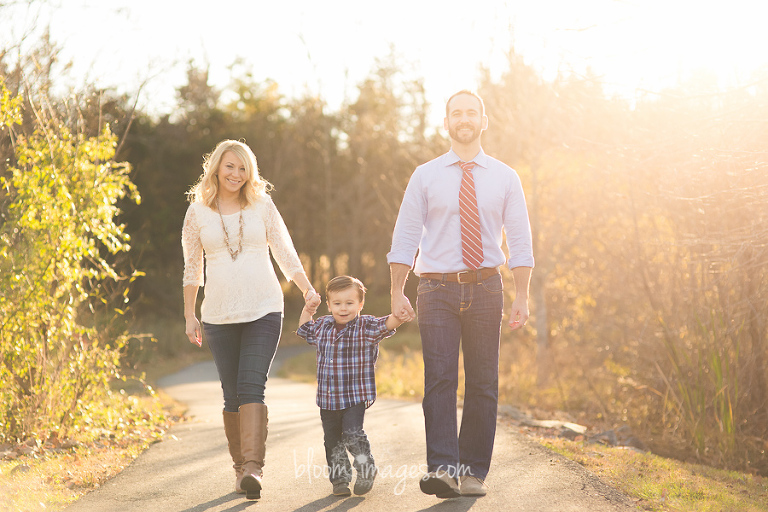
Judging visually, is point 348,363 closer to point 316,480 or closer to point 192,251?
point 316,480

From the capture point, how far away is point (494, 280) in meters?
4.79

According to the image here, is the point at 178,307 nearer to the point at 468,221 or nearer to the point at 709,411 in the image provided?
the point at 709,411

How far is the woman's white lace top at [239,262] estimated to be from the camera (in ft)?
16.4

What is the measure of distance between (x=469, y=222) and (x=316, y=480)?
6.89 feet

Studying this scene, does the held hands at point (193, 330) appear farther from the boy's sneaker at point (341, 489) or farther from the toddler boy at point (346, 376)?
the boy's sneaker at point (341, 489)

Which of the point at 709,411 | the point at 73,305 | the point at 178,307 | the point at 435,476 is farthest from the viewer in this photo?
the point at 178,307

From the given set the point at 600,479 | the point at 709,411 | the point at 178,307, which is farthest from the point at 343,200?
the point at 600,479

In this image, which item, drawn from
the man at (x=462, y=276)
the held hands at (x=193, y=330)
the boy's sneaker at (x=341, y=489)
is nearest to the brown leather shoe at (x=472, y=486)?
the man at (x=462, y=276)

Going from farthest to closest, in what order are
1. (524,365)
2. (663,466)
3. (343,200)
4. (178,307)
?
(343,200)
(178,307)
(524,365)
(663,466)

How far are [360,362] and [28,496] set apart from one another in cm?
226

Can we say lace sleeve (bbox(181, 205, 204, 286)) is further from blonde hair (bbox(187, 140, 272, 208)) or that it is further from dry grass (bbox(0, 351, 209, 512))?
dry grass (bbox(0, 351, 209, 512))

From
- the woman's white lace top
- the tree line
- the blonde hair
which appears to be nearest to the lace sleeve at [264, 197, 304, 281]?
the woman's white lace top

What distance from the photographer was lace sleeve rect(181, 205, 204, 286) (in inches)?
205

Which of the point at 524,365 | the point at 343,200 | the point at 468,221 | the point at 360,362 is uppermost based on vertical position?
the point at 343,200
